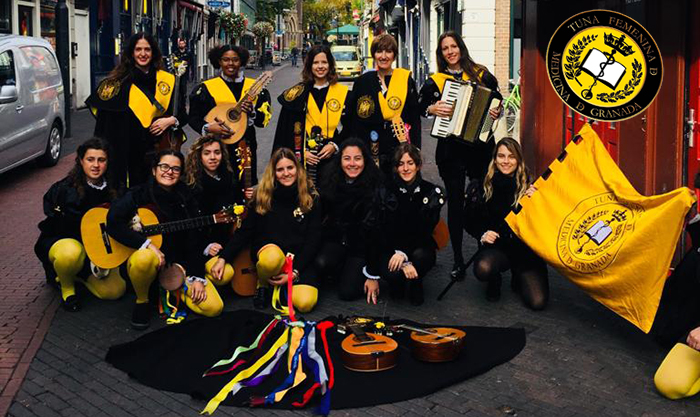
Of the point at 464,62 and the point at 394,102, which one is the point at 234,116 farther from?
the point at 464,62

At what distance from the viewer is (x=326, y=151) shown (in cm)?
772

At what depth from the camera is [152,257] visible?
6207 millimetres

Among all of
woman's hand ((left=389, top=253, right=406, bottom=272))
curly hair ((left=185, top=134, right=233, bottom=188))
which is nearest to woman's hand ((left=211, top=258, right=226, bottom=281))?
curly hair ((left=185, top=134, right=233, bottom=188))

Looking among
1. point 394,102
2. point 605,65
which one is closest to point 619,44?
point 605,65

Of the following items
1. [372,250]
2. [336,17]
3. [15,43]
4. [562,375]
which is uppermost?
[336,17]

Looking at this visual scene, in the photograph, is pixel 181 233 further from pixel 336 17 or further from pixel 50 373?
pixel 336 17

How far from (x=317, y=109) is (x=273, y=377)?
311 cm

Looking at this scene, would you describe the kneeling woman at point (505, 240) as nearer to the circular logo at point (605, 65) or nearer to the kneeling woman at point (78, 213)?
the circular logo at point (605, 65)

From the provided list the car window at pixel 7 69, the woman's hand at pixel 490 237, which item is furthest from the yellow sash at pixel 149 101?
the car window at pixel 7 69

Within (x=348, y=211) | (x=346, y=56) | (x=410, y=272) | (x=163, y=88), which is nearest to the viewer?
(x=410, y=272)

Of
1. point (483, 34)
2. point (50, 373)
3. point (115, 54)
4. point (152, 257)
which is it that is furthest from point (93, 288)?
point (115, 54)

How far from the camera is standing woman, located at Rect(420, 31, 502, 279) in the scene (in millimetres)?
7367

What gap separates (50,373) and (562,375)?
2.98 meters

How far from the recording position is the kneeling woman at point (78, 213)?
6.71 m
